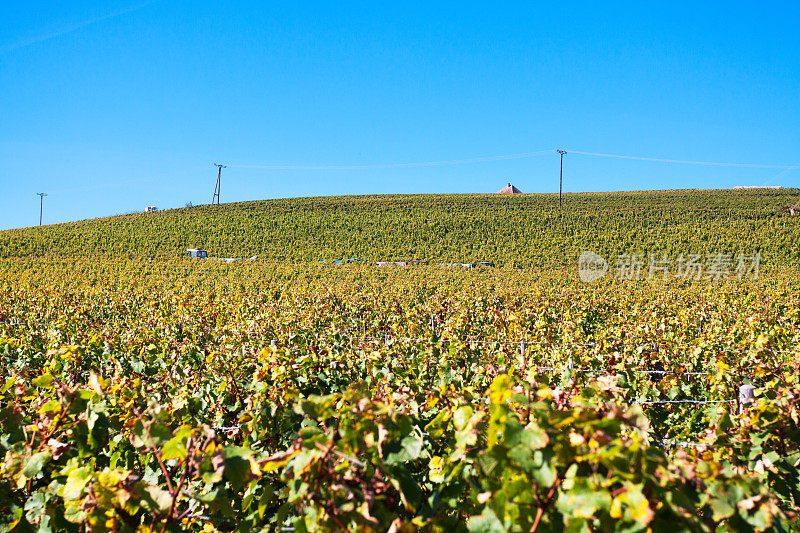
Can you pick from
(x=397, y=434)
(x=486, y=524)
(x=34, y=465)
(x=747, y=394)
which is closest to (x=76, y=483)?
(x=34, y=465)

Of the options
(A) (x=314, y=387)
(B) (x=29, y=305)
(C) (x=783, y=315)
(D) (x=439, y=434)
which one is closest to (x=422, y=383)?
(A) (x=314, y=387)

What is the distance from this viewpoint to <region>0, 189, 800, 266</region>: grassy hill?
41.4 metres

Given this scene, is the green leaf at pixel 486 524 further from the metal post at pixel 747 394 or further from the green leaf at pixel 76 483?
the metal post at pixel 747 394

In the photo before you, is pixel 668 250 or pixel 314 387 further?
pixel 668 250

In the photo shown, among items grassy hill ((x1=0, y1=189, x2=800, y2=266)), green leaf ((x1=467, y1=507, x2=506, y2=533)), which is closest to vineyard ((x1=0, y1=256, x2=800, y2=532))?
green leaf ((x1=467, y1=507, x2=506, y2=533))

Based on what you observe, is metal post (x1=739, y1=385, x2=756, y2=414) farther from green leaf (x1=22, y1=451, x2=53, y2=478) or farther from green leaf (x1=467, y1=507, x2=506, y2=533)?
green leaf (x1=22, y1=451, x2=53, y2=478)

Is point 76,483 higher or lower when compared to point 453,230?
lower

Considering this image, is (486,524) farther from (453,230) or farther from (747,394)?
(453,230)

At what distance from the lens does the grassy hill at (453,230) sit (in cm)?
4138

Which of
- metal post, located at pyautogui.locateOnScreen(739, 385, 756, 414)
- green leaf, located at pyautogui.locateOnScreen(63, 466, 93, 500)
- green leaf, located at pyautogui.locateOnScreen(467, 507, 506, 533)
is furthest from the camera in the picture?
metal post, located at pyautogui.locateOnScreen(739, 385, 756, 414)

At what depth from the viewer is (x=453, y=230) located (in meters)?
48.2

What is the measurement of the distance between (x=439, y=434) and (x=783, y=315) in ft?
34.1

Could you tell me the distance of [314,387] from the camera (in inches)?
149

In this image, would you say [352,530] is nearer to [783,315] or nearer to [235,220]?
[783,315]
